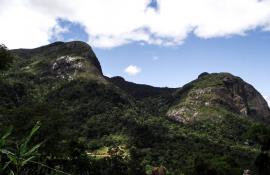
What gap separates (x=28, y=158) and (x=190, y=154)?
18385 centimetres

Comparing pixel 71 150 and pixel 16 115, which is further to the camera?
pixel 71 150

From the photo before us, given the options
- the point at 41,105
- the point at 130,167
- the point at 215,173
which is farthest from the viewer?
the point at 130,167

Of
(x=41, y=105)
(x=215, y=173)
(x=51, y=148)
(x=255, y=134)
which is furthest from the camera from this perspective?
(x=215, y=173)

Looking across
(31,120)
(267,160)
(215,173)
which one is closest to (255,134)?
(267,160)

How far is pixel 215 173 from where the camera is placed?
81.9 m

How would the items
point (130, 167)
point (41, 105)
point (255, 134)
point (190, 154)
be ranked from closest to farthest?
1. point (255, 134)
2. point (41, 105)
3. point (130, 167)
4. point (190, 154)

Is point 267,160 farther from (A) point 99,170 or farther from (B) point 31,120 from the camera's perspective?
(A) point 99,170

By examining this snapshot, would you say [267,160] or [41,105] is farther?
[41,105]

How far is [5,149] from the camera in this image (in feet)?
12.9

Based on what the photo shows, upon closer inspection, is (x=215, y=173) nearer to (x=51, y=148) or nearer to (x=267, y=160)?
(x=267, y=160)

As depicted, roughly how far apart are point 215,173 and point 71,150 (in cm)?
2445

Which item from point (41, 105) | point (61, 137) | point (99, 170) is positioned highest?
point (41, 105)

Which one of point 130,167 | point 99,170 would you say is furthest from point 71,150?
point 130,167

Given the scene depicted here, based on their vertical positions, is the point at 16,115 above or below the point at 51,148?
above
